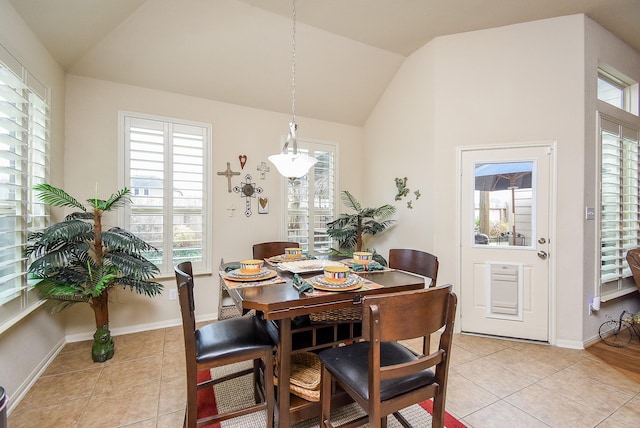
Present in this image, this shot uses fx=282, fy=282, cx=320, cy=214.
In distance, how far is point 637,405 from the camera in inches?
74.7

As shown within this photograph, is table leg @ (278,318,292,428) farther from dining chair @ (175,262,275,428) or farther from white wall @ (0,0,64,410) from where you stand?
white wall @ (0,0,64,410)

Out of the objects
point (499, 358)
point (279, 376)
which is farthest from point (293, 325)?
point (499, 358)

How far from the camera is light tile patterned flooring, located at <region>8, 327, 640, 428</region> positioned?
5.77 feet

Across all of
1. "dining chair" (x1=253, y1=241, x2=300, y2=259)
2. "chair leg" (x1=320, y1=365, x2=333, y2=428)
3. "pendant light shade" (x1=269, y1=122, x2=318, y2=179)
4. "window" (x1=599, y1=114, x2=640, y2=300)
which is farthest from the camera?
"window" (x1=599, y1=114, x2=640, y2=300)

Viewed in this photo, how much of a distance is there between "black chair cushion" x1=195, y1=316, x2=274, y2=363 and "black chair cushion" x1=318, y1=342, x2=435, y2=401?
0.39 meters

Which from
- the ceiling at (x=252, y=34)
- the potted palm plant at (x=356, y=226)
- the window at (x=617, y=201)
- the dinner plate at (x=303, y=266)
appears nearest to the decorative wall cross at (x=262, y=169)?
the ceiling at (x=252, y=34)

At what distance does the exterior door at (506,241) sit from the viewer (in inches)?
110

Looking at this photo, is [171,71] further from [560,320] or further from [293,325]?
[560,320]

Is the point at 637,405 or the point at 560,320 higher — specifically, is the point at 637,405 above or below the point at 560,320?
below

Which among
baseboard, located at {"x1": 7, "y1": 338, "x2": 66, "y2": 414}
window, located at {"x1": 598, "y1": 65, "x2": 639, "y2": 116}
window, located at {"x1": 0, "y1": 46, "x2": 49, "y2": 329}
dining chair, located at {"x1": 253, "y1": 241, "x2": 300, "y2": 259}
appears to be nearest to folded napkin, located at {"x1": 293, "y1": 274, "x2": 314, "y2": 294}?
dining chair, located at {"x1": 253, "y1": 241, "x2": 300, "y2": 259}

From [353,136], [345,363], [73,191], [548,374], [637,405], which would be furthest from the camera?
[353,136]

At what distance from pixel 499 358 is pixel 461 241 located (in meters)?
1.11

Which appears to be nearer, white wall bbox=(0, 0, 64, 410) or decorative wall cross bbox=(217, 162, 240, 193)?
white wall bbox=(0, 0, 64, 410)

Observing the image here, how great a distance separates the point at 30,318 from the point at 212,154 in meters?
2.11
